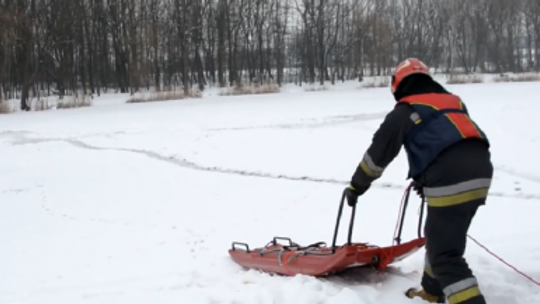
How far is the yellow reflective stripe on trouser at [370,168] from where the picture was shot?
127 inches

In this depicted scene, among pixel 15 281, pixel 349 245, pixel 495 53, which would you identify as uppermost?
pixel 495 53

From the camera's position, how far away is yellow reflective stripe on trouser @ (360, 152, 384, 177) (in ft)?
10.6

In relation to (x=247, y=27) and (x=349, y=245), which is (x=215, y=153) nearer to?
(x=349, y=245)

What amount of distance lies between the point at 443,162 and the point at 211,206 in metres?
4.77

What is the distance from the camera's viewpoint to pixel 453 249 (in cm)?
302

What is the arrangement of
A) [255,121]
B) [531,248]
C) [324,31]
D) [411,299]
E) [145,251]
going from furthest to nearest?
[324,31]
[255,121]
[145,251]
[531,248]
[411,299]

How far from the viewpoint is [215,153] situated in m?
11.0

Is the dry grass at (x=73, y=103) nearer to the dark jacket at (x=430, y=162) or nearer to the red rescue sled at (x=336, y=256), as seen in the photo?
the red rescue sled at (x=336, y=256)

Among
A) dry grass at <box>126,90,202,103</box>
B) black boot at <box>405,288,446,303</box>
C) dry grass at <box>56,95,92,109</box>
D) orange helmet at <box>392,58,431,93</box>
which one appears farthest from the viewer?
dry grass at <box>126,90,202,103</box>

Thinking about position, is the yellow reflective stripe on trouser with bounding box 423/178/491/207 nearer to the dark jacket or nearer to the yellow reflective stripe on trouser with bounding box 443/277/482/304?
the dark jacket

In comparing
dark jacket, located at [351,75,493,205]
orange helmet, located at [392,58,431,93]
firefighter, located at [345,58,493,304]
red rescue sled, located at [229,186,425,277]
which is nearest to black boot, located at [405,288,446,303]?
red rescue sled, located at [229,186,425,277]

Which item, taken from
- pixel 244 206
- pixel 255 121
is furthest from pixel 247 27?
pixel 244 206

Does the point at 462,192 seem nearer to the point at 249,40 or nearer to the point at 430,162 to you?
the point at 430,162

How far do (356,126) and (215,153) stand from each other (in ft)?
10.4
